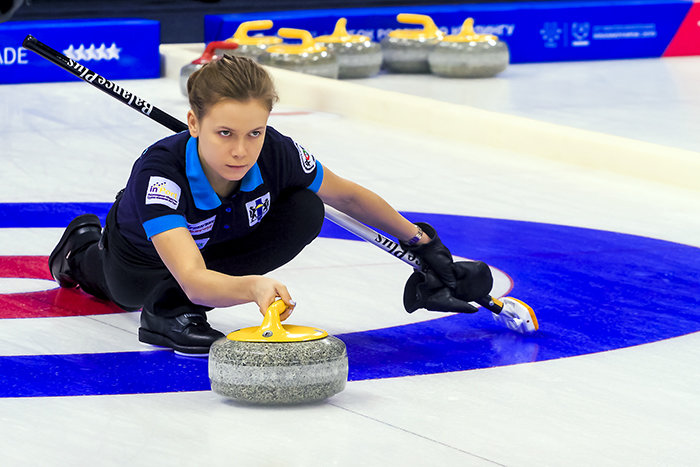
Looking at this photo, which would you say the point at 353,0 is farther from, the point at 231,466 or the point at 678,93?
the point at 231,466

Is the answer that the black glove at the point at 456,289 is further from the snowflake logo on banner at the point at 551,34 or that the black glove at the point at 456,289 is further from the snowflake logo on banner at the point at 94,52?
the snowflake logo on banner at the point at 551,34

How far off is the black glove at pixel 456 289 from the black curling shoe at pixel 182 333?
44 centimetres

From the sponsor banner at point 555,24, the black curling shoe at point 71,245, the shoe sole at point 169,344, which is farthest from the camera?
the sponsor banner at point 555,24

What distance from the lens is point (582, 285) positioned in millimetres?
2936

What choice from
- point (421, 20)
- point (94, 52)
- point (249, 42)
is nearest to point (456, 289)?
point (249, 42)

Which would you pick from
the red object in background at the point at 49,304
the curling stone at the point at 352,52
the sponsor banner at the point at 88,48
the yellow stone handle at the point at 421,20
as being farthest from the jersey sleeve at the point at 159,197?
the yellow stone handle at the point at 421,20

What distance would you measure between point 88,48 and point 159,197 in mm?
5650

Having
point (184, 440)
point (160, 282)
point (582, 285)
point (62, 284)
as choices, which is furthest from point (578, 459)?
point (62, 284)

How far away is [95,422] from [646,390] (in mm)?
986

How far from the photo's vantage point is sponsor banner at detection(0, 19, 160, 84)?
7.28 metres

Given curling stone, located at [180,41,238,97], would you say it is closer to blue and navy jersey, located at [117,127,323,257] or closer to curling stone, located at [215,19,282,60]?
curling stone, located at [215,19,282,60]

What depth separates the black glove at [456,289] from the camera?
8.25ft

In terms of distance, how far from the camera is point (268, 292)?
1.92 meters

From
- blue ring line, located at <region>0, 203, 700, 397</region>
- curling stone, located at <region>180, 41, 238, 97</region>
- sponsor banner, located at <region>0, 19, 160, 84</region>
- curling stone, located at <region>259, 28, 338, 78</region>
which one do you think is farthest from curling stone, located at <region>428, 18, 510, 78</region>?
blue ring line, located at <region>0, 203, 700, 397</region>
